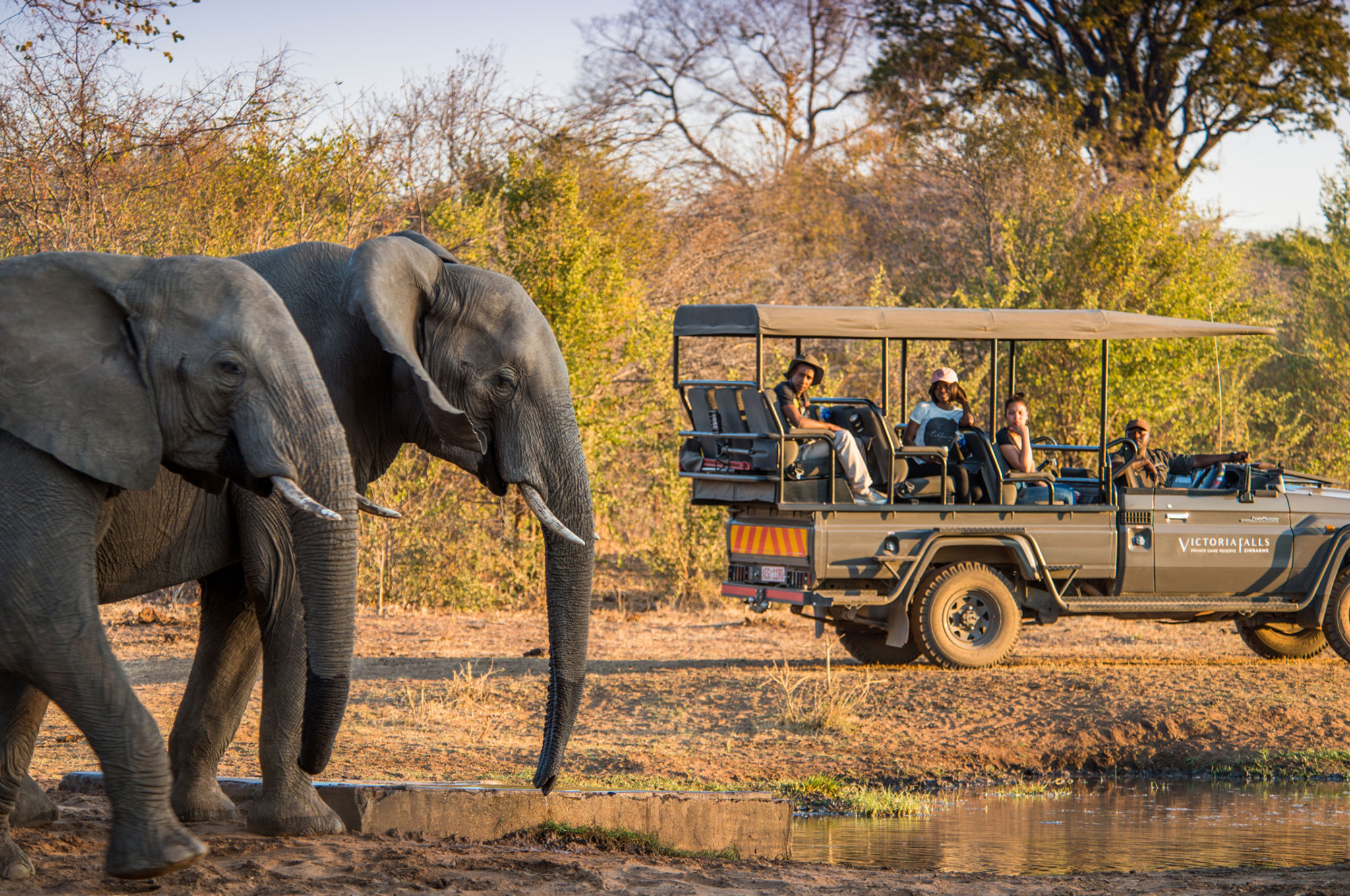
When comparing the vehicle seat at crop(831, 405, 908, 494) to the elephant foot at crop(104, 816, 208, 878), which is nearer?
the elephant foot at crop(104, 816, 208, 878)

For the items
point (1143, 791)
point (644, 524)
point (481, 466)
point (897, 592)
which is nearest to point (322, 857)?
point (481, 466)

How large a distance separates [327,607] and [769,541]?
6.82 metres

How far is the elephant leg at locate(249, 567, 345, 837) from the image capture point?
228 inches

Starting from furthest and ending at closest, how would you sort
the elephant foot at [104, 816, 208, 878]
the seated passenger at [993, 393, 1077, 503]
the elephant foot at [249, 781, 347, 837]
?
the seated passenger at [993, 393, 1077, 503] → the elephant foot at [249, 781, 347, 837] → the elephant foot at [104, 816, 208, 878]

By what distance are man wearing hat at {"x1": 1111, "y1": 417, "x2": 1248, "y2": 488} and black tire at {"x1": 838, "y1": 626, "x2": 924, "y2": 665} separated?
2.15 meters

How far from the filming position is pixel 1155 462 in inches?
513

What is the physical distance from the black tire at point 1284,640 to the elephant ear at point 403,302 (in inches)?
366

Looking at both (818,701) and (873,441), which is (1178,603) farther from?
(818,701)

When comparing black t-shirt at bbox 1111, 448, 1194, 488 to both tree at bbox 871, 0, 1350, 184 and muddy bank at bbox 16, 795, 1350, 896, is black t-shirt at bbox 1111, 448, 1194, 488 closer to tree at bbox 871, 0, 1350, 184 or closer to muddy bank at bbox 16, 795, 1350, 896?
muddy bank at bbox 16, 795, 1350, 896

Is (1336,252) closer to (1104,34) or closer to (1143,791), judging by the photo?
(1104,34)

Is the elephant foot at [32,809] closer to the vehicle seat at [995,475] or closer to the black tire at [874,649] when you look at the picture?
the black tire at [874,649]

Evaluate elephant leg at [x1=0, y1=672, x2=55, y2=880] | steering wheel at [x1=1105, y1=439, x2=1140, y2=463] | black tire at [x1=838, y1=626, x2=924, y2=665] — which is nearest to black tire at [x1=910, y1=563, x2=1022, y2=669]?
black tire at [x1=838, y1=626, x2=924, y2=665]

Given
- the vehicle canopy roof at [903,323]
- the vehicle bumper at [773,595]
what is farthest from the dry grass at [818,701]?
the vehicle canopy roof at [903,323]

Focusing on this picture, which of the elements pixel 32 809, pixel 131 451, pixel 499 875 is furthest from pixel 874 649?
pixel 131 451
